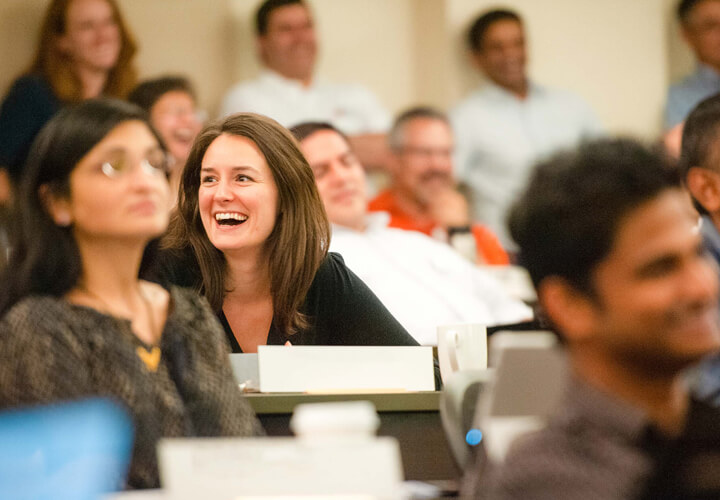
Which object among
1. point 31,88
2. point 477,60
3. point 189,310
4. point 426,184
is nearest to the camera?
point 189,310

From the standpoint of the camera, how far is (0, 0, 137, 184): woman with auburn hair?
389cm

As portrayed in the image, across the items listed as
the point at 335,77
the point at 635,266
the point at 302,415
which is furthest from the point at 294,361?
the point at 335,77

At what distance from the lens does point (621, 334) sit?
1008 mm

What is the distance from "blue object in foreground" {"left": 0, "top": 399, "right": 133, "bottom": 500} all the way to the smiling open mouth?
1.27 metres

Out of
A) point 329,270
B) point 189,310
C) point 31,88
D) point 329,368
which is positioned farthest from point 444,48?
point 189,310

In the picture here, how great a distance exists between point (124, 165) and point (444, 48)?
4125 mm

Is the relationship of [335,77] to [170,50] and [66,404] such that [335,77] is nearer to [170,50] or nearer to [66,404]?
[170,50]

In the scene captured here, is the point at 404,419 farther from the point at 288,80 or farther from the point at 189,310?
the point at 288,80

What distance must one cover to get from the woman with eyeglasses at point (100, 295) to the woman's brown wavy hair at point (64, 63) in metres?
2.51

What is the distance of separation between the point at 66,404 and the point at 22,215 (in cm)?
35

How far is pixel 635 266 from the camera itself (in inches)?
40.0

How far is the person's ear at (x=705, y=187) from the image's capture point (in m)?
2.03

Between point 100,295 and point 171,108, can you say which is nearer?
point 100,295

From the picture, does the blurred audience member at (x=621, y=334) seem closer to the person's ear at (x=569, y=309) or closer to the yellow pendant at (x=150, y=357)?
the person's ear at (x=569, y=309)
